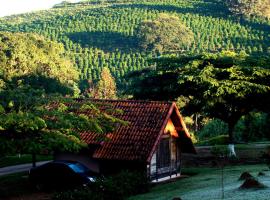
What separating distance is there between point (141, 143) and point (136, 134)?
923 millimetres

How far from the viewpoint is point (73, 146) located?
72.9 ft

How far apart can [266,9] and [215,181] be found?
10549cm

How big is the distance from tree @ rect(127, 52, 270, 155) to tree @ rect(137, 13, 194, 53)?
72.1 m

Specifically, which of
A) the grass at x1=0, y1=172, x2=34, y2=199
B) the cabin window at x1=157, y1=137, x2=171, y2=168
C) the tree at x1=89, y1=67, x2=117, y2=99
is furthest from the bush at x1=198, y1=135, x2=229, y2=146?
the tree at x1=89, y1=67, x2=117, y2=99

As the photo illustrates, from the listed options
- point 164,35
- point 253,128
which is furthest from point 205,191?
point 164,35

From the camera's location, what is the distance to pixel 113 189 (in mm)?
23438

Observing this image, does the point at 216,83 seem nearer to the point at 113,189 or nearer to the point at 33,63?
the point at 113,189

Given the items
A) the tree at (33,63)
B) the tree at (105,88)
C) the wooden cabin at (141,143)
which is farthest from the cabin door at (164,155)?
the tree at (105,88)

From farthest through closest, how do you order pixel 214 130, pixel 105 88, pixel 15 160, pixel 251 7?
pixel 251 7
pixel 105 88
pixel 214 130
pixel 15 160

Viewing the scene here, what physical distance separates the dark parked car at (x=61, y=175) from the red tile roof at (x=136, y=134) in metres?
1.57

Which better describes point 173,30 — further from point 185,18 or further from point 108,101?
point 108,101

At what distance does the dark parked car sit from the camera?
26.9m

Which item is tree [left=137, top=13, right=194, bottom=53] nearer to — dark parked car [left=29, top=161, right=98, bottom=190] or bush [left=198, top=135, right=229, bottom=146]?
bush [left=198, top=135, right=229, bottom=146]

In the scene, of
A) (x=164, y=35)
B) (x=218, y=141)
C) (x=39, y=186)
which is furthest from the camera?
(x=164, y=35)
